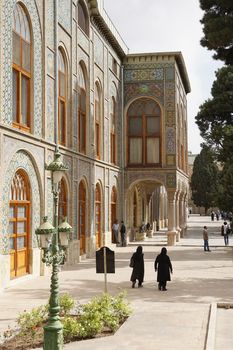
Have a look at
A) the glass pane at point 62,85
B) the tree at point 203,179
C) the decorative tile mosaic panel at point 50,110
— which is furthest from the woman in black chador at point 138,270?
the tree at point 203,179

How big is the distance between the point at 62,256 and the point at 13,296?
5.95m

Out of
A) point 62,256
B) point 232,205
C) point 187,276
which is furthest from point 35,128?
point 232,205

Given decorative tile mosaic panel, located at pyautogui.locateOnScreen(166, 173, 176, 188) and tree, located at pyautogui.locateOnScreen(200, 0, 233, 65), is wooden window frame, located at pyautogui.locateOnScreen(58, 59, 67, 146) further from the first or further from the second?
decorative tile mosaic panel, located at pyautogui.locateOnScreen(166, 173, 176, 188)

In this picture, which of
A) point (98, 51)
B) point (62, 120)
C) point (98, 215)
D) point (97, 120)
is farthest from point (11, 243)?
point (98, 51)

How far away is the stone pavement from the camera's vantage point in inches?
364

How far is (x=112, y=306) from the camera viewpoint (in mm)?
10914

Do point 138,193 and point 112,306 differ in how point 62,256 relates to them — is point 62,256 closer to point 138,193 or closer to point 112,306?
point 112,306

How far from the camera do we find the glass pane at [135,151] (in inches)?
1289

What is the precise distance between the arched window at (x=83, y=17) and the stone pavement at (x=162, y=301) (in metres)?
10.7

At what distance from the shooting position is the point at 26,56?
1738cm

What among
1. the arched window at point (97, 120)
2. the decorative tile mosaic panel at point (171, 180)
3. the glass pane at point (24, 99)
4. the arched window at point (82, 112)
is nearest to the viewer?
the glass pane at point (24, 99)

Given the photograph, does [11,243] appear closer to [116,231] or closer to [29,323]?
[29,323]

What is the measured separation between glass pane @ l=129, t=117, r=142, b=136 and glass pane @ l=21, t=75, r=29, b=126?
1571cm

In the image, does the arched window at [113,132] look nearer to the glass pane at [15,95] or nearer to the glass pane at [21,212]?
the glass pane at [21,212]
